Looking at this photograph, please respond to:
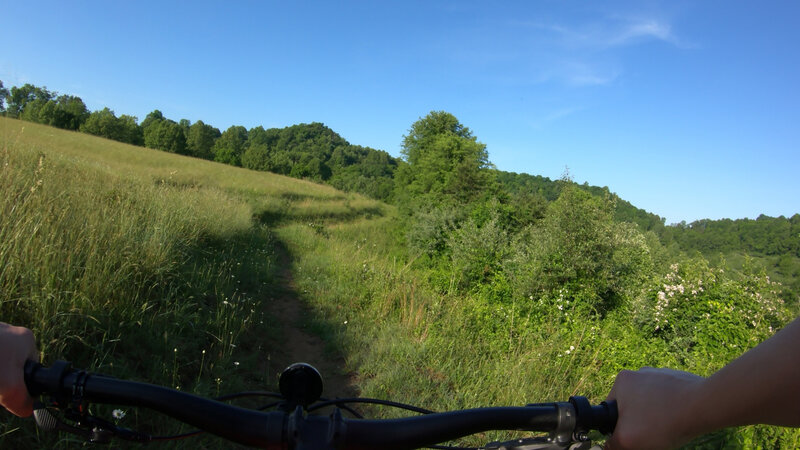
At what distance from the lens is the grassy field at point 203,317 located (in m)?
3.12

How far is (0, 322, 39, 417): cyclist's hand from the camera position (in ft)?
2.81

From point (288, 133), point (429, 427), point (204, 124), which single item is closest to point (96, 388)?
point (429, 427)

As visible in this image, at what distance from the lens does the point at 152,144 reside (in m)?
59.1

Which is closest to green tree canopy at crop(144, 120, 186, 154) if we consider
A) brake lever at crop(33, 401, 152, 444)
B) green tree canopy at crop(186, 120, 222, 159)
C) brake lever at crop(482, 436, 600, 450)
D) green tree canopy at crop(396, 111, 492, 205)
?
green tree canopy at crop(186, 120, 222, 159)

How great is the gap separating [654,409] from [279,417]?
780 millimetres

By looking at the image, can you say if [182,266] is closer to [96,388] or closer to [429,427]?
[96,388]

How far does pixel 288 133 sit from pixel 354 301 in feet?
389

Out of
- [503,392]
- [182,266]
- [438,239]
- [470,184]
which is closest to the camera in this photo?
[503,392]

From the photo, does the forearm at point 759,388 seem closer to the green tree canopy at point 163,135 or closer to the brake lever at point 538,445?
the brake lever at point 538,445

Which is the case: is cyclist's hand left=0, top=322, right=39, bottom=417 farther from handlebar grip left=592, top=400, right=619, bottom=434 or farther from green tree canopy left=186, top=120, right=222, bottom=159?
green tree canopy left=186, top=120, right=222, bottom=159

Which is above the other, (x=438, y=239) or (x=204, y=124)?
(x=204, y=124)

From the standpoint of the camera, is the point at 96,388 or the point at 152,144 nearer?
the point at 96,388

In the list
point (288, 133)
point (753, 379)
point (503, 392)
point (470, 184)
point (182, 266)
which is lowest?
point (503, 392)

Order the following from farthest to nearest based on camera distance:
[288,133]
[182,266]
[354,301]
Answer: [288,133], [354,301], [182,266]
